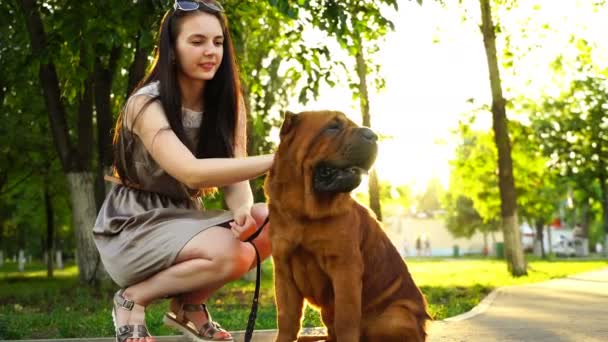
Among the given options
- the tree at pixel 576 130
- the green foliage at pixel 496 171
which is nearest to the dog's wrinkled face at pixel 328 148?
the green foliage at pixel 496 171

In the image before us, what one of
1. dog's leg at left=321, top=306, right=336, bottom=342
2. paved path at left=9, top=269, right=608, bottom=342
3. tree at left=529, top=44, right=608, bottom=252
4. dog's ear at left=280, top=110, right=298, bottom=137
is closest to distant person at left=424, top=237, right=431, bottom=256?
tree at left=529, top=44, right=608, bottom=252

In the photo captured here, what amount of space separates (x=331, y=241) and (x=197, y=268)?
0.97 meters

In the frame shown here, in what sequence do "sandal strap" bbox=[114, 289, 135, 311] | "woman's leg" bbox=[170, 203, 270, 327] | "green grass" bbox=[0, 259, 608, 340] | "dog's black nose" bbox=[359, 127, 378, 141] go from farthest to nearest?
"green grass" bbox=[0, 259, 608, 340]
"woman's leg" bbox=[170, 203, 270, 327]
"sandal strap" bbox=[114, 289, 135, 311]
"dog's black nose" bbox=[359, 127, 378, 141]

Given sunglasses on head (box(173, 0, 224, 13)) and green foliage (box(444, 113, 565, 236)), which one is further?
green foliage (box(444, 113, 565, 236))

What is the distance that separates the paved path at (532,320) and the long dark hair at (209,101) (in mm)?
2273

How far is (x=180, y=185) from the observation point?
4.38 m

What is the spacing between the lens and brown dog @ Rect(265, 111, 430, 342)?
3406 mm

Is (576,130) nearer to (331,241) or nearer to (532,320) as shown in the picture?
(532,320)

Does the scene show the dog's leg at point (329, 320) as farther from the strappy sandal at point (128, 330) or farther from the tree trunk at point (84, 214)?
the tree trunk at point (84, 214)

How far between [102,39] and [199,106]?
4690mm

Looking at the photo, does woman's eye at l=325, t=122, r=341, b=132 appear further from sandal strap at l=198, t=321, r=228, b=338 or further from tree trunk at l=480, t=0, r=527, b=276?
tree trunk at l=480, t=0, r=527, b=276

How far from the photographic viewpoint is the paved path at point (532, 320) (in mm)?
5836

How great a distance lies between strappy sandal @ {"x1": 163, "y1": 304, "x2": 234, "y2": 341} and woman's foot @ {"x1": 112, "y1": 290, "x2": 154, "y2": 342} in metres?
0.40

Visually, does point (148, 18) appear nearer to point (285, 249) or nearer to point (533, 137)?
point (285, 249)
